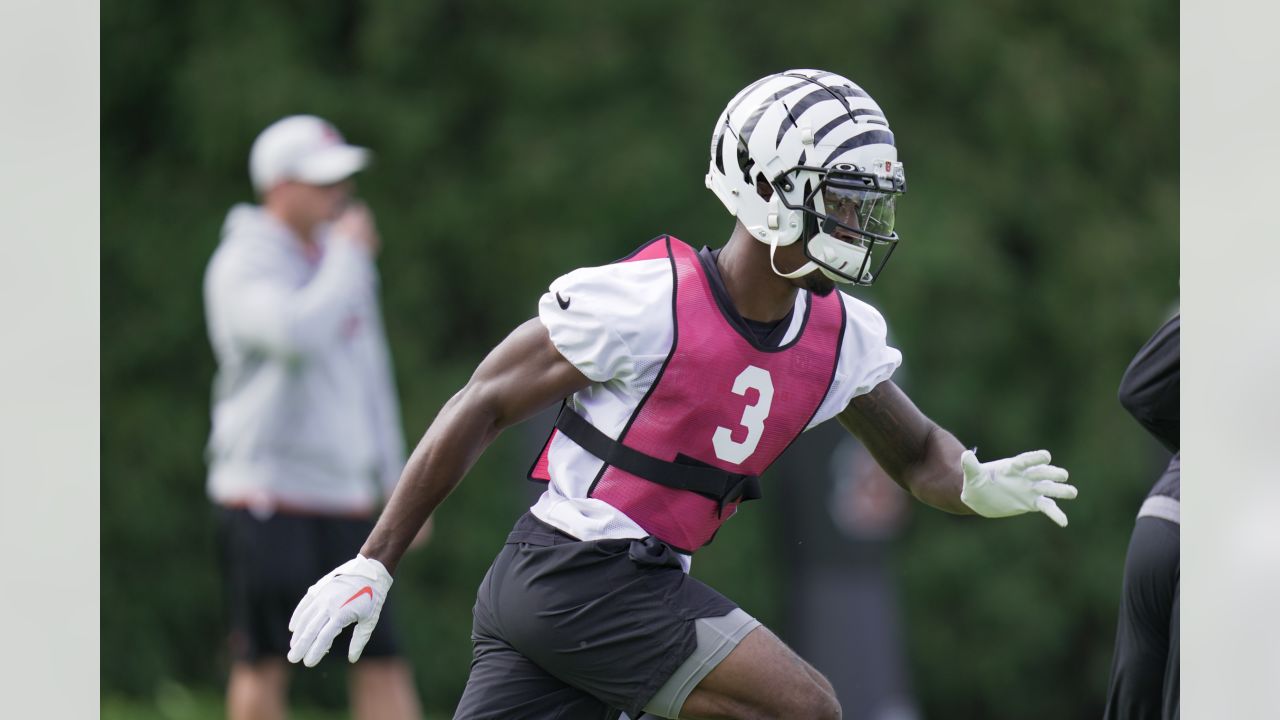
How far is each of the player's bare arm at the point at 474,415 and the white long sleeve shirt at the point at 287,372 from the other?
247 cm

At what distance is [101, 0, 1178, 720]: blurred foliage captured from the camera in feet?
29.8

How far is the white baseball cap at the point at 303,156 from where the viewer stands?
6.03 metres

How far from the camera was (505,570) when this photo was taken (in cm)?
345

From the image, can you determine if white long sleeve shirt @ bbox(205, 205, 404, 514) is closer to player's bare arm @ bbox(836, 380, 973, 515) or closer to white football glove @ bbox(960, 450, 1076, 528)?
player's bare arm @ bbox(836, 380, 973, 515)

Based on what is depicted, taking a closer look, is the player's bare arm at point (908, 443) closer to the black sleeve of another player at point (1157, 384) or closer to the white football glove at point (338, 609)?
the black sleeve of another player at point (1157, 384)

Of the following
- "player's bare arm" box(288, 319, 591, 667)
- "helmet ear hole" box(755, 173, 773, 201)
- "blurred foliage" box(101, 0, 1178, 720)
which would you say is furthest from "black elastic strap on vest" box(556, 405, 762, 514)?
"blurred foliage" box(101, 0, 1178, 720)

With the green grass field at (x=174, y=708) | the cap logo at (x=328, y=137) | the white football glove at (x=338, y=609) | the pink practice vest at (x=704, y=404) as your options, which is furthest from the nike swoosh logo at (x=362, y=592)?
the green grass field at (x=174, y=708)

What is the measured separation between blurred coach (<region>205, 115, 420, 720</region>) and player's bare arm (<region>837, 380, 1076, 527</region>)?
8.57 ft

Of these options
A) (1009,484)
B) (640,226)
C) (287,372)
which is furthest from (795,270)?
(640,226)

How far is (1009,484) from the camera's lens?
12.0ft

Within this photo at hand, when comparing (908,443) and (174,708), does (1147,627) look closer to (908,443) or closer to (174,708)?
(908,443)

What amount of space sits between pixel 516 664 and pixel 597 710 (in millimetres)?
212

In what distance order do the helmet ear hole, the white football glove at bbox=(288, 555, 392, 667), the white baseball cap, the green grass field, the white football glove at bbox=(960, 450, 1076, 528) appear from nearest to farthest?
the white football glove at bbox=(288, 555, 392, 667) < the helmet ear hole < the white football glove at bbox=(960, 450, 1076, 528) < the white baseball cap < the green grass field

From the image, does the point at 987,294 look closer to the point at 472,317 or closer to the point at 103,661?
the point at 472,317
